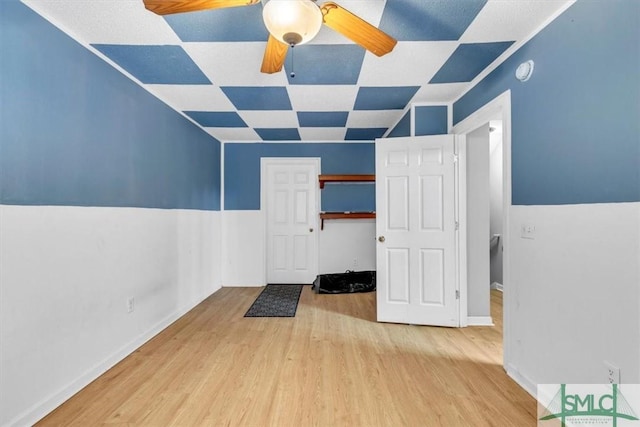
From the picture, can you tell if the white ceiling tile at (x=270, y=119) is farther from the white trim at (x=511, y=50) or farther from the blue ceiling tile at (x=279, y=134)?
the white trim at (x=511, y=50)

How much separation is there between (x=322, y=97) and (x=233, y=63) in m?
0.95

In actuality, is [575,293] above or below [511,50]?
below

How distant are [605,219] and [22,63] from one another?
2987 mm

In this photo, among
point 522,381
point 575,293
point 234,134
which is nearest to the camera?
point 575,293

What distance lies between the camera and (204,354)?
2371 millimetres

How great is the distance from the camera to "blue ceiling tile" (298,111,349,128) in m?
3.37

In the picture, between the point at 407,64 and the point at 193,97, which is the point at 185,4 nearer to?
the point at 407,64

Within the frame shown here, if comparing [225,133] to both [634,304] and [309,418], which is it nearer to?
[309,418]

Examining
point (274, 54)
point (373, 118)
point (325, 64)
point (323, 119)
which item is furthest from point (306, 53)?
point (373, 118)

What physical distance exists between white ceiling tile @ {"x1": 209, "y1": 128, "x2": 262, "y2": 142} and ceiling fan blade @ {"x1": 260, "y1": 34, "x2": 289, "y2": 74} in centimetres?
228

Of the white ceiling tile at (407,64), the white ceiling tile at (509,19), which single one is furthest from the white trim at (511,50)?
the white ceiling tile at (407,64)

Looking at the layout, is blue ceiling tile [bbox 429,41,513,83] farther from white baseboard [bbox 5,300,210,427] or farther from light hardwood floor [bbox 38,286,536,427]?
white baseboard [bbox 5,300,210,427]

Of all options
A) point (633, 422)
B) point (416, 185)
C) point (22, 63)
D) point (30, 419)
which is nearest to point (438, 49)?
point (416, 185)

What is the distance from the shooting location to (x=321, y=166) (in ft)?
15.3
